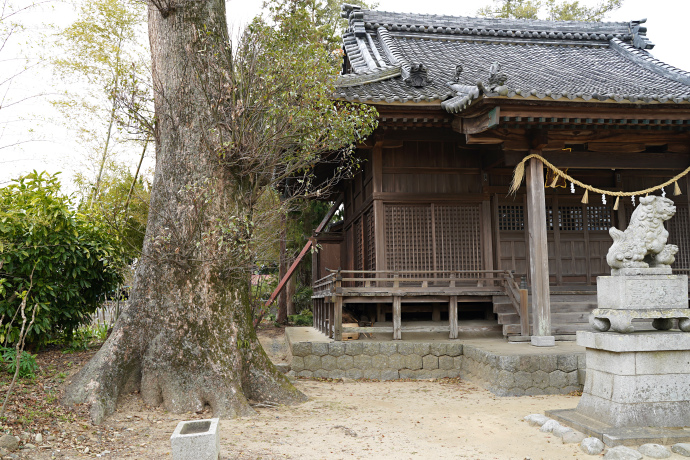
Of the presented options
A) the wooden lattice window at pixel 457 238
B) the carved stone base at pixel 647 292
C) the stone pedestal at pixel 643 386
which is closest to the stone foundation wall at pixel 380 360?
the wooden lattice window at pixel 457 238

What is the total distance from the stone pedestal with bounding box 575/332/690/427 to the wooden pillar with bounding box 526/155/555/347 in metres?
3.04

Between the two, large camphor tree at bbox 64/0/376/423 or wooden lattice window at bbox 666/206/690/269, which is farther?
wooden lattice window at bbox 666/206/690/269

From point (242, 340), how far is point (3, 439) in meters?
2.79

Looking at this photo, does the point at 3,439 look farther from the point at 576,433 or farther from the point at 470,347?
the point at 470,347

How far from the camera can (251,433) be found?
5.43 m

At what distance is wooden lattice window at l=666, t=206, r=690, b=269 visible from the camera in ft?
37.2

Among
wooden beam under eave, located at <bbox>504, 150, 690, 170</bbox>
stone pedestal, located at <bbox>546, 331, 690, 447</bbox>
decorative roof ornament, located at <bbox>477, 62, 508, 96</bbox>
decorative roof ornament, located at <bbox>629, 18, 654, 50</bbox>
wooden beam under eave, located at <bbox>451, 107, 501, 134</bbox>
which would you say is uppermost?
decorative roof ornament, located at <bbox>629, 18, 654, 50</bbox>

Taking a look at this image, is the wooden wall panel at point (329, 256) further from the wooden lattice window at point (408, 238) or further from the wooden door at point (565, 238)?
the wooden door at point (565, 238)

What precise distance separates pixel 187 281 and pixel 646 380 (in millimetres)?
5272

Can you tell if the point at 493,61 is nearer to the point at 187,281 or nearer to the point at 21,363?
the point at 187,281

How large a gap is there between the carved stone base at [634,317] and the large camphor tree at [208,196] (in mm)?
3870

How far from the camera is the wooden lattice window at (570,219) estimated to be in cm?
1130

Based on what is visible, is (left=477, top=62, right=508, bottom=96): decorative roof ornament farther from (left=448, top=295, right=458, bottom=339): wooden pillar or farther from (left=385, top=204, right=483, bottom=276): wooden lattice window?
(left=448, top=295, right=458, bottom=339): wooden pillar

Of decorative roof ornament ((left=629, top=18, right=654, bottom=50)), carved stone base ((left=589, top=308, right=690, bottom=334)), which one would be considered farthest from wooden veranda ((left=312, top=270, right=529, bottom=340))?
decorative roof ornament ((left=629, top=18, right=654, bottom=50))
